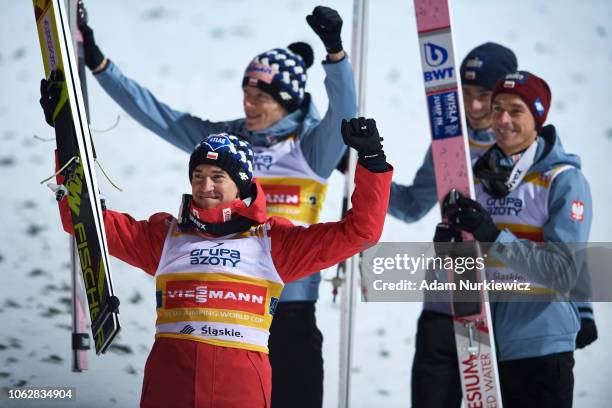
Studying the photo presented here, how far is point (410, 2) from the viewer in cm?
521

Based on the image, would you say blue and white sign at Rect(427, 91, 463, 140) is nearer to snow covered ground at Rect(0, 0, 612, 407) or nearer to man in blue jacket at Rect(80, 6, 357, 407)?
man in blue jacket at Rect(80, 6, 357, 407)

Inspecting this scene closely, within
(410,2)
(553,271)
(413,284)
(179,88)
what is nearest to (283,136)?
(413,284)

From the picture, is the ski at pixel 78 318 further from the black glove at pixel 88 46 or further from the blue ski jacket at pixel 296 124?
the blue ski jacket at pixel 296 124

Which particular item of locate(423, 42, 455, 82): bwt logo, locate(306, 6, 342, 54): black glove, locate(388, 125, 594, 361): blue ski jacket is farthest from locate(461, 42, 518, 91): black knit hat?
locate(306, 6, 342, 54): black glove

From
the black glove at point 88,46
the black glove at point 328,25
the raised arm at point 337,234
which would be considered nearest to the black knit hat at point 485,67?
the black glove at point 328,25

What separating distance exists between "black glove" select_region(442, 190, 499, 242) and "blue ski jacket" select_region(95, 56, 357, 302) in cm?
46

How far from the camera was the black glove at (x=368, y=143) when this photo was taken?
2518 millimetres

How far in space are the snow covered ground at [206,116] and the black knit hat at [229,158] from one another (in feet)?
6.05

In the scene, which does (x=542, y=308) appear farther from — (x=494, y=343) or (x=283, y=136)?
(x=283, y=136)

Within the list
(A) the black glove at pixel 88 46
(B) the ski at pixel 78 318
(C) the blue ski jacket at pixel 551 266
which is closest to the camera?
(C) the blue ski jacket at pixel 551 266

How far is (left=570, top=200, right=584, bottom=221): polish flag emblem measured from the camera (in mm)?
3094

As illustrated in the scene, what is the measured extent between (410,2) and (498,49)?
146 centimetres

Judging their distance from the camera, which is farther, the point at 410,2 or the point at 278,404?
the point at 410,2

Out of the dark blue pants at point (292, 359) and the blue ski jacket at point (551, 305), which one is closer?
the blue ski jacket at point (551, 305)
